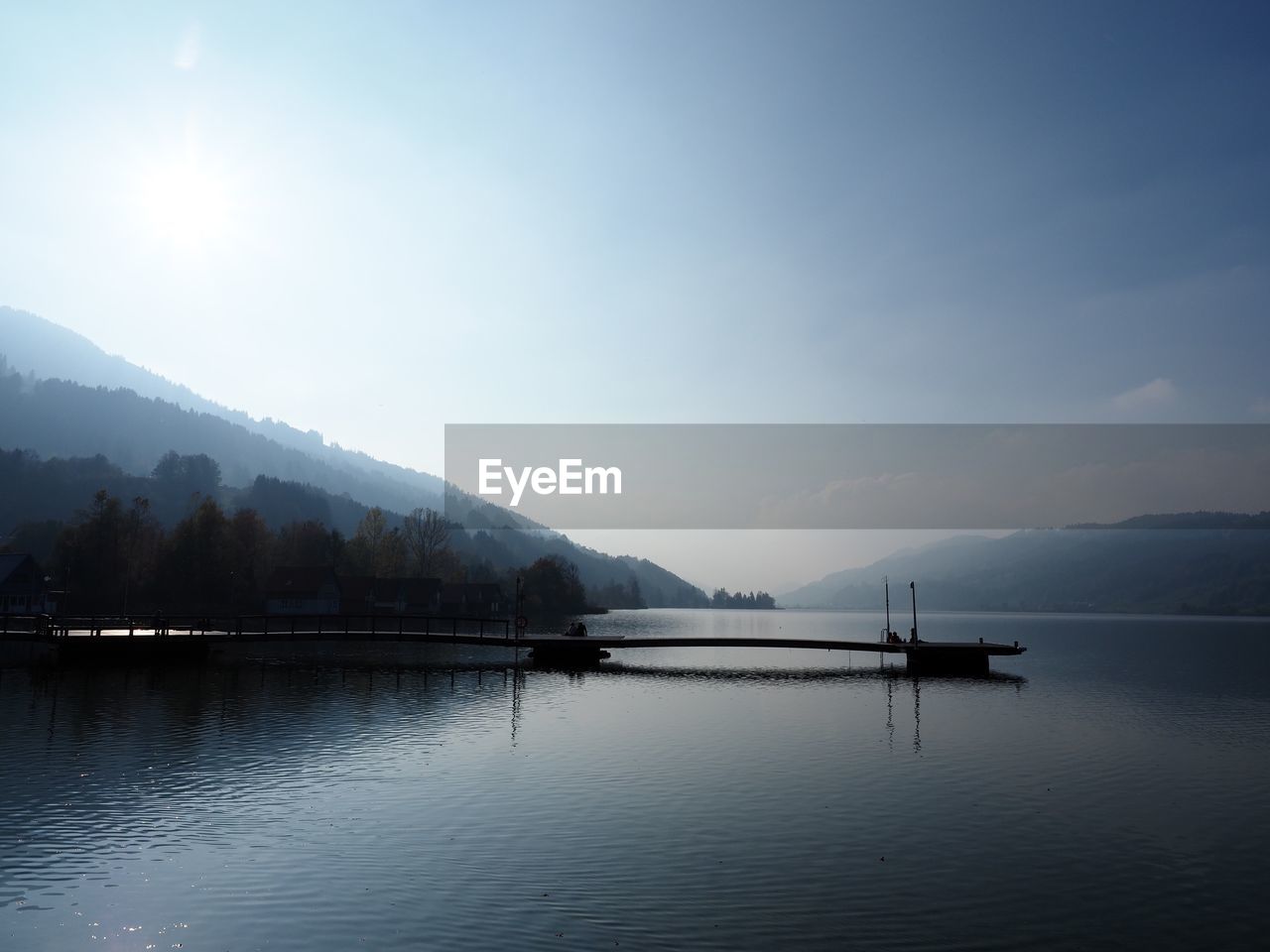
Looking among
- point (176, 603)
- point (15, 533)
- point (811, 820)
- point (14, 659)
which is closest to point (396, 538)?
point (176, 603)

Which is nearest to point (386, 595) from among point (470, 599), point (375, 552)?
point (375, 552)

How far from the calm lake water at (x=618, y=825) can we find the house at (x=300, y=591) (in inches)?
3833

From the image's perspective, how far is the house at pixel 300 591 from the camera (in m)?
146

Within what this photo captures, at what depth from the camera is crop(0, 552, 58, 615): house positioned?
4540 inches

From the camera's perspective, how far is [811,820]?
25.5 m

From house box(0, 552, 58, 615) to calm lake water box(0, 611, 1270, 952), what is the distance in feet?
267

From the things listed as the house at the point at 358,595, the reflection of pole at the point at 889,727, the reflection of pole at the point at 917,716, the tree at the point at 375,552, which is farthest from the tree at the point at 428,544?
the reflection of pole at the point at 889,727

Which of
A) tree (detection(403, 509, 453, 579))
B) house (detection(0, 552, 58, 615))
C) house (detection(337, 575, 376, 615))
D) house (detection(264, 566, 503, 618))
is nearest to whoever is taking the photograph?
Result: house (detection(0, 552, 58, 615))

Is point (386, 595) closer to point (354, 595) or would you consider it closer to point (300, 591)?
point (354, 595)

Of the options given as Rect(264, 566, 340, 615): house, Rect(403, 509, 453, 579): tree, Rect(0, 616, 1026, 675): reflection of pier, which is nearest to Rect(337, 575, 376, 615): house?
Rect(264, 566, 340, 615): house

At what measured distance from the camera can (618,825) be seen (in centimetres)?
2478

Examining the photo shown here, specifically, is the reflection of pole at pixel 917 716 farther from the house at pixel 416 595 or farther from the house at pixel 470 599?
the house at pixel 470 599

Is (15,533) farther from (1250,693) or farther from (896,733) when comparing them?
(1250,693)

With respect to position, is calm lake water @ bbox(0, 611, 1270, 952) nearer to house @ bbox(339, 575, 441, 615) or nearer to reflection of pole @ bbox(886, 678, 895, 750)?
reflection of pole @ bbox(886, 678, 895, 750)
